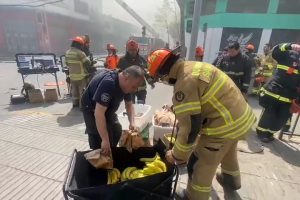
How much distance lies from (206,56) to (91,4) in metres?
23.8

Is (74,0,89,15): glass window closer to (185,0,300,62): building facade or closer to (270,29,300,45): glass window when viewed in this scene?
(185,0,300,62): building facade

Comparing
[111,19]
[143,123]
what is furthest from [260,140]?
[111,19]

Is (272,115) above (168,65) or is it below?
below

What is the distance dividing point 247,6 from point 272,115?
12305 mm

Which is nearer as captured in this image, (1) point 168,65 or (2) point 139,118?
(1) point 168,65

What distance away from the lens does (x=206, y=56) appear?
16391 millimetres

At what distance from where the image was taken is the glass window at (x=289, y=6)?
43.1ft

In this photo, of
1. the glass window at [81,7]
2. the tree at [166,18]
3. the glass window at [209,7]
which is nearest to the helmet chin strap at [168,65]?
the glass window at [209,7]

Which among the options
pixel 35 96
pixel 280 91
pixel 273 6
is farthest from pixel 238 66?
pixel 273 6

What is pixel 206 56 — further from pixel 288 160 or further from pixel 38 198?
pixel 38 198

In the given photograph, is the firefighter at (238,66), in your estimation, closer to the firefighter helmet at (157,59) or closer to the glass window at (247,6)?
the firefighter helmet at (157,59)

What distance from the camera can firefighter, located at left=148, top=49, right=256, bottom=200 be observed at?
193cm

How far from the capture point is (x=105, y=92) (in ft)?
7.30

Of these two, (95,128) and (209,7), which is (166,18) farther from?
(95,128)
